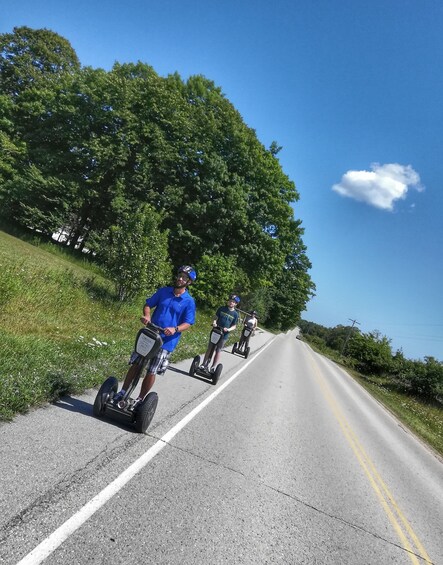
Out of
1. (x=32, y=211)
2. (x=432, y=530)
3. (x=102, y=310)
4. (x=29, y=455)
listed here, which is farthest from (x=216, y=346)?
(x=32, y=211)

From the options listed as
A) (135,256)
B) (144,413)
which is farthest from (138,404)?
(135,256)

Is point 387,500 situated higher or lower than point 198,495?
higher

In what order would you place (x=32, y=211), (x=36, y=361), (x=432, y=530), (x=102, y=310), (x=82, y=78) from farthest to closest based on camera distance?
(x=82, y=78)
(x=32, y=211)
(x=102, y=310)
(x=36, y=361)
(x=432, y=530)

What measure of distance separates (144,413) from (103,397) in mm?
574

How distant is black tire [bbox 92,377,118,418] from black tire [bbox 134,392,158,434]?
417 mm

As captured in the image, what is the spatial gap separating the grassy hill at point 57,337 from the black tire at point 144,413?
1.25 meters

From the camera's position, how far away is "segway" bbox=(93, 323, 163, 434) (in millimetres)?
5062

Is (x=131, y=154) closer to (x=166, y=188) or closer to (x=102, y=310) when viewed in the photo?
(x=166, y=188)

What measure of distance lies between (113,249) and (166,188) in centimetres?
1409

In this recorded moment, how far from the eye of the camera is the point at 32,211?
26.5 metres

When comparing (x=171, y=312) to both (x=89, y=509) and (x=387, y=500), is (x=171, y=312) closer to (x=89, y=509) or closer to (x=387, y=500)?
(x=89, y=509)

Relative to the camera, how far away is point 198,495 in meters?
4.14

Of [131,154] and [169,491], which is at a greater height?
A: [131,154]

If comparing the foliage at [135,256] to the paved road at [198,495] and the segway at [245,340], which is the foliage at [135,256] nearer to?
the segway at [245,340]
